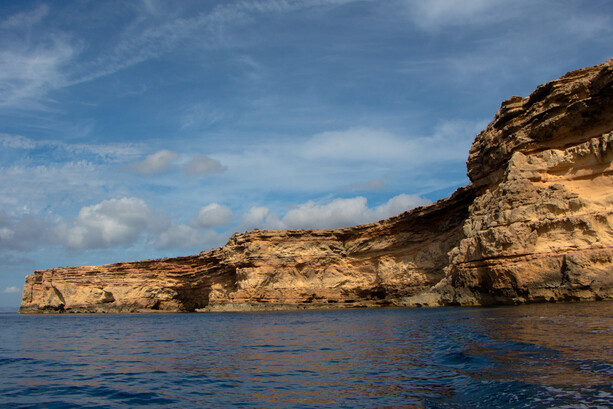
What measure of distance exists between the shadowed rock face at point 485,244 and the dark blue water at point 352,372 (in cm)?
1068

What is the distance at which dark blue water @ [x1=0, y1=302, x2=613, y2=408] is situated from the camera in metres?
7.45

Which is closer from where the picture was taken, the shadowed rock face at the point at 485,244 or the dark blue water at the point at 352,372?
the dark blue water at the point at 352,372

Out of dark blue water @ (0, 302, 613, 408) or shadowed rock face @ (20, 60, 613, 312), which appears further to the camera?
shadowed rock face @ (20, 60, 613, 312)

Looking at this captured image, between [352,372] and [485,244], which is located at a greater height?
[485,244]

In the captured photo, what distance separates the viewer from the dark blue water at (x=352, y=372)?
7.45 metres

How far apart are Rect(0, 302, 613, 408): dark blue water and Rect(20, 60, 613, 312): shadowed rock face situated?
10680 mm

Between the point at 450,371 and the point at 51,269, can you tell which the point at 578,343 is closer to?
the point at 450,371

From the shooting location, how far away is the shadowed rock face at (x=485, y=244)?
2540 cm

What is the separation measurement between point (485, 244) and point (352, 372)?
68.7 feet

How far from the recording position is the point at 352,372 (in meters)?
10.0

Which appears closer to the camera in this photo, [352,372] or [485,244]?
[352,372]

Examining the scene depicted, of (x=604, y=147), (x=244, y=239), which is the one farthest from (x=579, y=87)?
(x=244, y=239)

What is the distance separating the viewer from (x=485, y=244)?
28.2m

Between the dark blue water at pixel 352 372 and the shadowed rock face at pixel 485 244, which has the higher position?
the shadowed rock face at pixel 485 244
